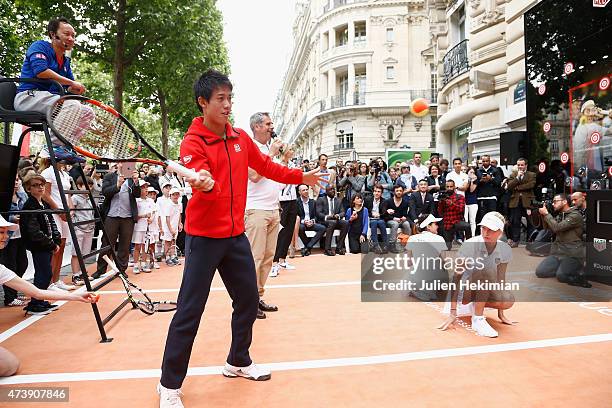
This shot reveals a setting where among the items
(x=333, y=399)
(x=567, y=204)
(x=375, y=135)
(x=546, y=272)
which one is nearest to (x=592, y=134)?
(x=567, y=204)

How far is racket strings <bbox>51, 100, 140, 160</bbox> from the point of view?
4.32 meters

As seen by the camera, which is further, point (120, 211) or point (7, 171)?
point (120, 211)

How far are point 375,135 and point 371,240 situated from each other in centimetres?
3089

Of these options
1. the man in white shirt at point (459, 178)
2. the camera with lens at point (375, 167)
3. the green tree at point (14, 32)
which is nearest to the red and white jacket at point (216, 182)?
the man in white shirt at point (459, 178)

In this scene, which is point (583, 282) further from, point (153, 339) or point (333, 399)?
point (153, 339)

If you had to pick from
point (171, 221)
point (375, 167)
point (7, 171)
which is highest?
point (375, 167)

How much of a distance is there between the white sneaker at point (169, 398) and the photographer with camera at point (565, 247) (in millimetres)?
6459

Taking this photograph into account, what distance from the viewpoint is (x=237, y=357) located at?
3.58 m

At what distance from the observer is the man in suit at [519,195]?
404 inches

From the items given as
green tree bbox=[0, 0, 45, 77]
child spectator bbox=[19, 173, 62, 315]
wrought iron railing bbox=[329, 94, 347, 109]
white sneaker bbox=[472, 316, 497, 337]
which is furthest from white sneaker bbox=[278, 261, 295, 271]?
wrought iron railing bbox=[329, 94, 347, 109]

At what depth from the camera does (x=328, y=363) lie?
3.89 metres

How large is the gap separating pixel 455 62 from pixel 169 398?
58.8 ft

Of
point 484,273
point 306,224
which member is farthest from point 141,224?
point 484,273

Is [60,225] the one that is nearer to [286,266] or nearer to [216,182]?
[286,266]
